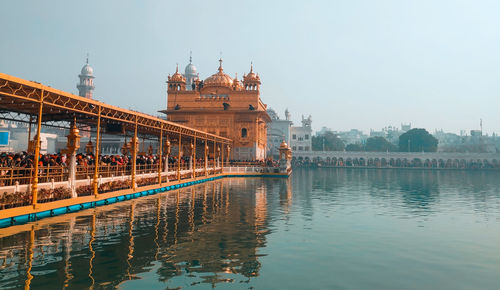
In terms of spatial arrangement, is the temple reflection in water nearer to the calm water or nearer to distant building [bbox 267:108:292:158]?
the calm water

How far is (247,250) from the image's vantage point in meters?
8.77

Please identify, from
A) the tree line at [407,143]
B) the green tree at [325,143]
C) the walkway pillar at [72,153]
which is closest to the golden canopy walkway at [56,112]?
the walkway pillar at [72,153]

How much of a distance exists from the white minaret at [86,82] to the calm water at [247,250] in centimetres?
12911

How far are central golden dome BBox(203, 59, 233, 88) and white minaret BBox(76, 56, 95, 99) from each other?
9197 centimetres

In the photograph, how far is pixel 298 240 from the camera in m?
10.1

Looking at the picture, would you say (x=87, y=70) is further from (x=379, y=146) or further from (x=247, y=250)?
(x=247, y=250)

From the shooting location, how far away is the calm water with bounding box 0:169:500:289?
6660 mm

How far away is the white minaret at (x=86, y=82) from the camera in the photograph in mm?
128500

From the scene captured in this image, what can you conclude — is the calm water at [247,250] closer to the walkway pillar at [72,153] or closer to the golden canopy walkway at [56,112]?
the walkway pillar at [72,153]

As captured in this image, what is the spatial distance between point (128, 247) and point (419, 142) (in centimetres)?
10541

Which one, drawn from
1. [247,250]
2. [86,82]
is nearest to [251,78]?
[247,250]

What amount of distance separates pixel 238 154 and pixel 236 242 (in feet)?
129

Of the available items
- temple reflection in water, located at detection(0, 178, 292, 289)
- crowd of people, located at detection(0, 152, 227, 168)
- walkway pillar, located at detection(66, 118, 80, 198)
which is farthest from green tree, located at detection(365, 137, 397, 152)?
walkway pillar, located at detection(66, 118, 80, 198)

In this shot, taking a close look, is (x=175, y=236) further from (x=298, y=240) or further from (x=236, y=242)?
(x=298, y=240)
